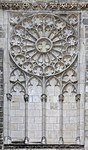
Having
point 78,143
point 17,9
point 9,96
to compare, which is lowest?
point 78,143

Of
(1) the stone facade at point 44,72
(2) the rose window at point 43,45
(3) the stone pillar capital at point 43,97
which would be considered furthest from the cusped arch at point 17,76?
(3) the stone pillar capital at point 43,97

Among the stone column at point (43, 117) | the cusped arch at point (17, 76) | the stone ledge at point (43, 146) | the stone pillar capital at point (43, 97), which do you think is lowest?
the stone ledge at point (43, 146)

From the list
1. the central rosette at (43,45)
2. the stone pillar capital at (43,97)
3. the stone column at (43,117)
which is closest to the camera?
the stone column at (43,117)

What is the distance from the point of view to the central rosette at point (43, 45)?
56.6ft

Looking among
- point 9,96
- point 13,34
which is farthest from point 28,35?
point 9,96

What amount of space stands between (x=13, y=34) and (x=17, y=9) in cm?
61

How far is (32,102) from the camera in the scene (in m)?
17.2

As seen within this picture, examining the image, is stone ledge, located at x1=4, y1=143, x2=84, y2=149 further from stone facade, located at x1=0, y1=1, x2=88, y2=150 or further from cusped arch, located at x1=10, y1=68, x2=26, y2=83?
cusped arch, located at x1=10, y1=68, x2=26, y2=83

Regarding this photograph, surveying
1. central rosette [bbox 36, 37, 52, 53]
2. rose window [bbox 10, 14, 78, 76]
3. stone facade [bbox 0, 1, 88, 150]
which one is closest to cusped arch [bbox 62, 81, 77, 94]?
stone facade [bbox 0, 1, 88, 150]

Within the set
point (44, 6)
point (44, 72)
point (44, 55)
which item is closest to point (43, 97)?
point (44, 72)

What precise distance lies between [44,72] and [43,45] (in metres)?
0.66

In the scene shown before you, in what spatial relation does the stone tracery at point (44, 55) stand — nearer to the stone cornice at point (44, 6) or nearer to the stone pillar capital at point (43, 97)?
the stone pillar capital at point (43, 97)

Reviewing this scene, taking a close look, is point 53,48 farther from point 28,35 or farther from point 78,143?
point 78,143

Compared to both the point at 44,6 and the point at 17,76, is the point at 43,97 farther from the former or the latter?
the point at 44,6
